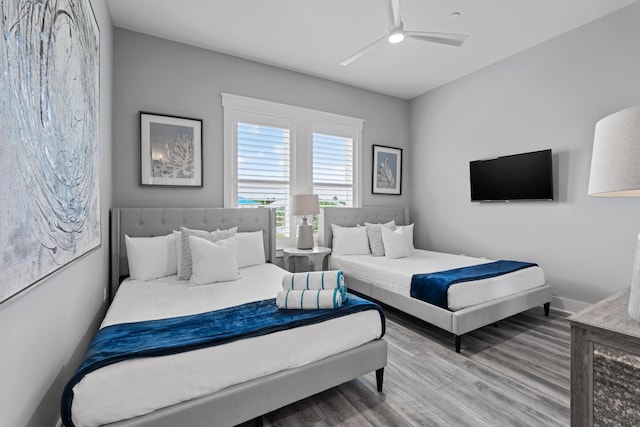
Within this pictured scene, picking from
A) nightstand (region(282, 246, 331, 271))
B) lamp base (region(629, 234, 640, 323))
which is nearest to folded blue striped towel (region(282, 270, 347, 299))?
lamp base (region(629, 234, 640, 323))

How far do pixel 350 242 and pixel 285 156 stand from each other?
4.88 ft

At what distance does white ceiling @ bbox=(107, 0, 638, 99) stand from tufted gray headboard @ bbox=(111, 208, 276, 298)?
191 centimetres

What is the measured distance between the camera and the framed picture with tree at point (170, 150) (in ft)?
10.3

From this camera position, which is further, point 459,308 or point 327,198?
point 327,198

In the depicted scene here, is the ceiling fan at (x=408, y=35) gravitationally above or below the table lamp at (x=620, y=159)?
above

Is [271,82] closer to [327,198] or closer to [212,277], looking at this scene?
[327,198]

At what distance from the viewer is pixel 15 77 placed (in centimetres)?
91

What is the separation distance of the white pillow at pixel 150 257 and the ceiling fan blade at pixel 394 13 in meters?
2.68

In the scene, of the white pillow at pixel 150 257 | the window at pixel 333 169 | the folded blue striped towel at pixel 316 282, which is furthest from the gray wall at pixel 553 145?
the white pillow at pixel 150 257

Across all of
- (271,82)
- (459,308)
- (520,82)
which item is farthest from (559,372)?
(271,82)

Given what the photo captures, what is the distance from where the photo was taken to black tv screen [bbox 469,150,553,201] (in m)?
3.39

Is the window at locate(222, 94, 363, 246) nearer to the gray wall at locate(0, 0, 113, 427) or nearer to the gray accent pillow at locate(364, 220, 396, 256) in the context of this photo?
the gray accent pillow at locate(364, 220, 396, 256)

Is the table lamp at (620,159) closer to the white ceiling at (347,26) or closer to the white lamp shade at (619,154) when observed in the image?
the white lamp shade at (619,154)

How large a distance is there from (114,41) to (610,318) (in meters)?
4.35
